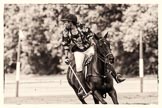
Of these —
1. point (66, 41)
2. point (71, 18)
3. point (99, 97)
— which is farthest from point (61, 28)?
point (99, 97)

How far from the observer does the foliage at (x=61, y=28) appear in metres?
9.36

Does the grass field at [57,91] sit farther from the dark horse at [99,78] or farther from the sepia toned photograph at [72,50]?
the dark horse at [99,78]

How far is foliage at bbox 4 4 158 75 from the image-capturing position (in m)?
9.36

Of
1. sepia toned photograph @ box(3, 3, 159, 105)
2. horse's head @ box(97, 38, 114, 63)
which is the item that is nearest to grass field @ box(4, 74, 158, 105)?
sepia toned photograph @ box(3, 3, 159, 105)

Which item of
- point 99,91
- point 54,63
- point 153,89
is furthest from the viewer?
point 54,63

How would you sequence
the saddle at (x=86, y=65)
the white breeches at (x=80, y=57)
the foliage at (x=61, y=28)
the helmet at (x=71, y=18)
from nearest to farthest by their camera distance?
the saddle at (x=86, y=65)
the white breeches at (x=80, y=57)
the helmet at (x=71, y=18)
the foliage at (x=61, y=28)

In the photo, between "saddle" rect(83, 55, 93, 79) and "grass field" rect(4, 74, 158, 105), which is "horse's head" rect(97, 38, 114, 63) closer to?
"saddle" rect(83, 55, 93, 79)

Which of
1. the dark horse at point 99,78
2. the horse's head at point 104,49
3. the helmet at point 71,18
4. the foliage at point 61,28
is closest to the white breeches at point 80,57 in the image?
the dark horse at point 99,78

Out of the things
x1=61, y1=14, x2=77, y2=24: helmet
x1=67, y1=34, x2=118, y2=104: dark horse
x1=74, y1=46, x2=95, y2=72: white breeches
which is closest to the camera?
x1=67, y1=34, x2=118, y2=104: dark horse

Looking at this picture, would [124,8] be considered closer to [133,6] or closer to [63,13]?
[133,6]

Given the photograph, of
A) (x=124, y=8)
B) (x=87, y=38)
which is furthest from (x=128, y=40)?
(x=87, y=38)

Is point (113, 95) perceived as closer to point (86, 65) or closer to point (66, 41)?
point (86, 65)

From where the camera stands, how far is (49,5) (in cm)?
942

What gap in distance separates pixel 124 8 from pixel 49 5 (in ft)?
5.10
